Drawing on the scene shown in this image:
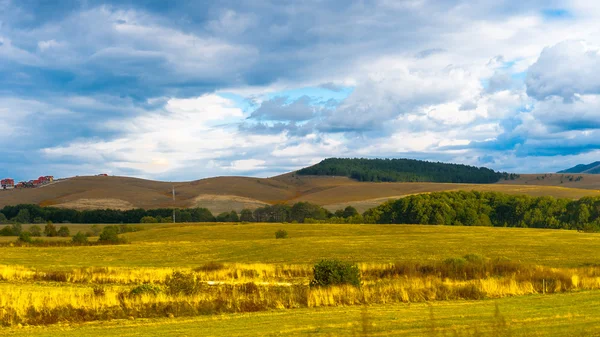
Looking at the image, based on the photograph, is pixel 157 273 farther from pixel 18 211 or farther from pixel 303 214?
pixel 18 211

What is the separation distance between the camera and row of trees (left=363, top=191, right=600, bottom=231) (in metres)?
111

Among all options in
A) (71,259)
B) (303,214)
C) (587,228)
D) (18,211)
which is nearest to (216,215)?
(303,214)

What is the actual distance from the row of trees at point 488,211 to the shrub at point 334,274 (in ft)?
Result: 286

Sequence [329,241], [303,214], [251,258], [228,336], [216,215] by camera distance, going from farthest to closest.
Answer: [216,215] < [303,214] < [329,241] < [251,258] < [228,336]

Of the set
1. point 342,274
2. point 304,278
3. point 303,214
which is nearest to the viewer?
point 342,274

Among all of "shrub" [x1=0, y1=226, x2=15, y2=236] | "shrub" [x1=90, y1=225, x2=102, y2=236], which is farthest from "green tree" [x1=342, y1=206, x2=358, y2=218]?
"shrub" [x1=0, y1=226, x2=15, y2=236]

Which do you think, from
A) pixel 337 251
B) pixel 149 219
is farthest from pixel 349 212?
pixel 337 251

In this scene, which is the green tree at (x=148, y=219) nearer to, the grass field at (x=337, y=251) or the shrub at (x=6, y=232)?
the shrub at (x=6, y=232)

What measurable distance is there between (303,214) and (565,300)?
125 metres

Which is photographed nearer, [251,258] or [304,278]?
[304,278]

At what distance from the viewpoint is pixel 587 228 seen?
8731 cm

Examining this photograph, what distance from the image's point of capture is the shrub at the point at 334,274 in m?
26.8

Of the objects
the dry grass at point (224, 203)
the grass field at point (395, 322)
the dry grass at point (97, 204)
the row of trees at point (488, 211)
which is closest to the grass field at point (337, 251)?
the grass field at point (395, 322)

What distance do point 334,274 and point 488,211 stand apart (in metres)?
102
